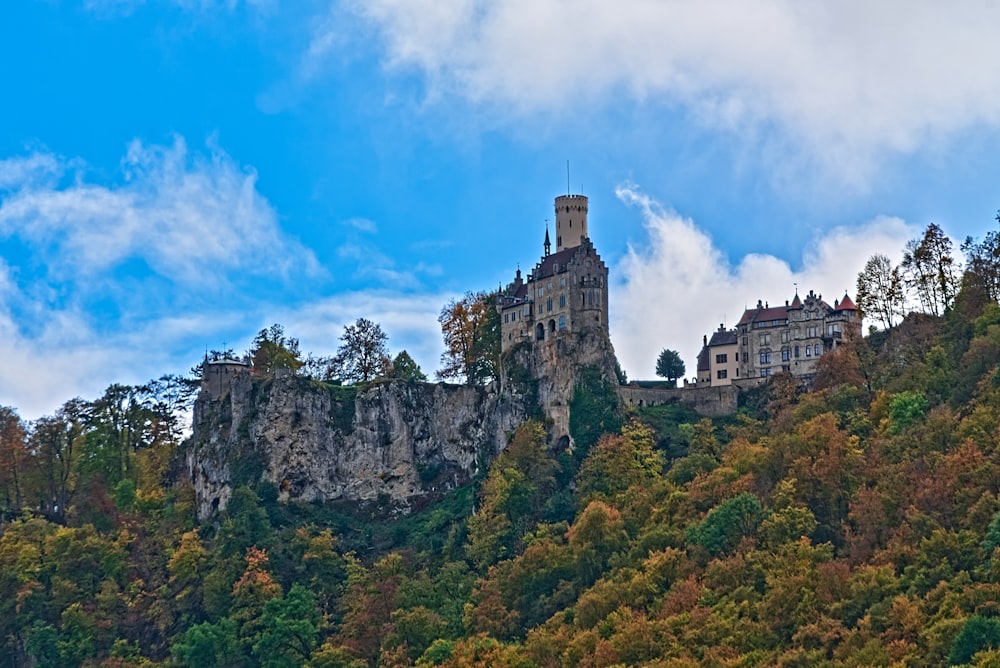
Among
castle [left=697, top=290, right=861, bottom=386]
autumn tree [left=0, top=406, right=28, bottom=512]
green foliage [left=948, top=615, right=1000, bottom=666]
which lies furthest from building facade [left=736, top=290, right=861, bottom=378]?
autumn tree [left=0, top=406, right=28, bottom=512]

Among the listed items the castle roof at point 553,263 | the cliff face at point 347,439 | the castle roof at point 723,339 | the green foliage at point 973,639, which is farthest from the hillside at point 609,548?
the castle roof at point 553,263

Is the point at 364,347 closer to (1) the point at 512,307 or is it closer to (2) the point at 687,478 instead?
(1) the point at 512,307

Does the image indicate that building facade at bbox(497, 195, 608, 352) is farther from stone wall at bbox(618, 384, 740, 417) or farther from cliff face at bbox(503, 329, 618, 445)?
stone wall at bbox(618, 384, 740, 417)

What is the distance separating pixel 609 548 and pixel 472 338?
26.4m

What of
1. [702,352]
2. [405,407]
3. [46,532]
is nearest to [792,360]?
[702,352]

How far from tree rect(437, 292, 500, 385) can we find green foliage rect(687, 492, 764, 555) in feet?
87.8

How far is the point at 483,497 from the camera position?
96.3 metres

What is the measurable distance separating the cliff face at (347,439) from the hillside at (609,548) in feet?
5.96

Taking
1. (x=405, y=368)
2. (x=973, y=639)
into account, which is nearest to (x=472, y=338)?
(x=405, y=368)

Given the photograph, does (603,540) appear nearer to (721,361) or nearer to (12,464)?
(721,361)

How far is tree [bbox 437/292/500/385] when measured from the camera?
354ft

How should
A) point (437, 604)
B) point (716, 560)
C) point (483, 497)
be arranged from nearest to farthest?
1. point (716, 560)
2. point (437, 604)
3. point (483, 497)

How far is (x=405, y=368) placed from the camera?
10831cm

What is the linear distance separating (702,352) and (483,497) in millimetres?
18744
